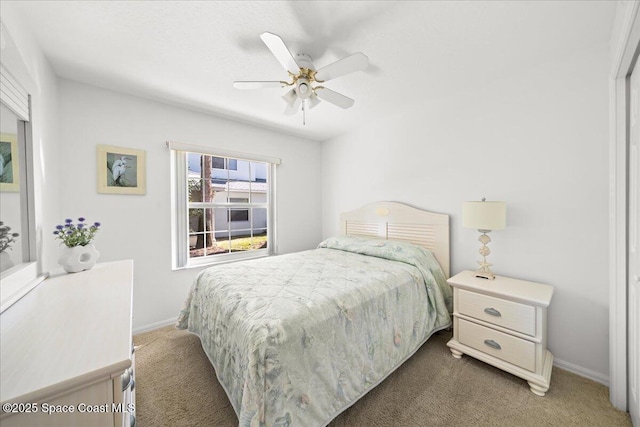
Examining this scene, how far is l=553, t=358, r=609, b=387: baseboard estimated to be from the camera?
1718 mm

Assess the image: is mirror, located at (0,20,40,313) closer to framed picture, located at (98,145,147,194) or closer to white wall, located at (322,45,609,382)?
framed picture, located at (98,145,147,194)

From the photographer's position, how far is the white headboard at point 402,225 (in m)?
2.52

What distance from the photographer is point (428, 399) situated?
1590 millimetres

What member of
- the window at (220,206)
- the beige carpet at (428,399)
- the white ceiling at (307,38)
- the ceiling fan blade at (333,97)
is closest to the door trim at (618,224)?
the beige carpet at (428,399)

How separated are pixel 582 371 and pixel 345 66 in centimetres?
277

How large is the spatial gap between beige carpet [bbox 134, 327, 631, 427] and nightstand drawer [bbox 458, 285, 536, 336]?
39cm

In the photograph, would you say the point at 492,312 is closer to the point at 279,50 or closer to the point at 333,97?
the point at 333,97

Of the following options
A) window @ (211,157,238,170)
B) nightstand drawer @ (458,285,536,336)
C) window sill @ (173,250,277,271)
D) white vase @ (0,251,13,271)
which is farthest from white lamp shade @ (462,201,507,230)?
white vase @ (0,251,13,271)

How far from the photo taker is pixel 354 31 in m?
1.57

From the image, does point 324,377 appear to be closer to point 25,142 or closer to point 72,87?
point 25,142

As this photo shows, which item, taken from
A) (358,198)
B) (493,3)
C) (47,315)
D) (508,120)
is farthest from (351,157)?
(47,315)

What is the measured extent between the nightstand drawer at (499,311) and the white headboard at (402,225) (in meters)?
0.54

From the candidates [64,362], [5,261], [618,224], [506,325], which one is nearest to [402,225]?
[506,325]

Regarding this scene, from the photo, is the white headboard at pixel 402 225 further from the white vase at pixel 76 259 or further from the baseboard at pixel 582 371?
the white vase at pixel 76 259
